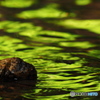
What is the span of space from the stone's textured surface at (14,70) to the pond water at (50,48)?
0.21 ft

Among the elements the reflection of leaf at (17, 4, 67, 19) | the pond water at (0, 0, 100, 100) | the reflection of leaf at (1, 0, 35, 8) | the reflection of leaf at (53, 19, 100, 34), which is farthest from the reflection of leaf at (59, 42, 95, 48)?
the reflection of leaf at (1, 0, 35, 8)

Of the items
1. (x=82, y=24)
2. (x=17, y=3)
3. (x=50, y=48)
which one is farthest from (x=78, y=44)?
(x=17, y=3)

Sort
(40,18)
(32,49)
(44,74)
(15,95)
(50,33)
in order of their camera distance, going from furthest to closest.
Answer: (40,18), (50,33), (32,49), (44,74), (15,95)

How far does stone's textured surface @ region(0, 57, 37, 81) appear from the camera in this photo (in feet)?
11.6

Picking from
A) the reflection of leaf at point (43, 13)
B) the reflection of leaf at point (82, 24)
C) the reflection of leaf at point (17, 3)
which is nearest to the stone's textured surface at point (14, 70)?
the reflection of leaf at point (82, 24)

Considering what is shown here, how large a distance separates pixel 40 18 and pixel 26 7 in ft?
2.13

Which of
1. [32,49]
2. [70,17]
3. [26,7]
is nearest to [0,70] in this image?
[32,49]

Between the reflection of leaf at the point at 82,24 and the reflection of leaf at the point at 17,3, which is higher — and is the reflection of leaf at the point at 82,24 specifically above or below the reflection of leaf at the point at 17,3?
below

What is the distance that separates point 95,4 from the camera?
23.5 ft

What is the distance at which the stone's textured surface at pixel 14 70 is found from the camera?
352 centimetres

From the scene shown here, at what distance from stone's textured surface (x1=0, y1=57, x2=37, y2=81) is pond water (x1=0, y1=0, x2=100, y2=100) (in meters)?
0.06

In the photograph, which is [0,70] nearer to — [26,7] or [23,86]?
[23,86]

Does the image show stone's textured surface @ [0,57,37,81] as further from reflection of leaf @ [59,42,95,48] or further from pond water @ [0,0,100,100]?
reflection of leaf @ [59,42,95,48]

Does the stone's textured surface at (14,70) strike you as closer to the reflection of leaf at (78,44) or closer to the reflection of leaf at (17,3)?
the reflection of leaf at (78,44)
